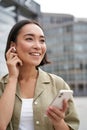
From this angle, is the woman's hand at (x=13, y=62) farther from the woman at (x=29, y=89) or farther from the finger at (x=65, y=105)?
the finger at (x=65, y=105)

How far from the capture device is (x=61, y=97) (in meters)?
1.89

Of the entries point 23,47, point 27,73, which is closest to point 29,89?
point 27,73

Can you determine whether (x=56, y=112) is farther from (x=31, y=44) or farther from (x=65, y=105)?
(x=31, y=44)

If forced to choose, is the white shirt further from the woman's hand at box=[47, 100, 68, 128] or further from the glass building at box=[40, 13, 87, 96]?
the glass building at box=[40, 13, 87, 96]

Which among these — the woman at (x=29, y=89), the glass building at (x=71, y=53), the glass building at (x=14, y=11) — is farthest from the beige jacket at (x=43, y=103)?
the glass building at (x=71, y=53)

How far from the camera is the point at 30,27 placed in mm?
2188

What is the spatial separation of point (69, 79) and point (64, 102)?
64682 millimetres

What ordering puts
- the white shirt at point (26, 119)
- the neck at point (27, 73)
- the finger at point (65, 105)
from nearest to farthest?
the finger at point (65, 105), the white shirt at point (26, 119), the neck at point (27, 73)

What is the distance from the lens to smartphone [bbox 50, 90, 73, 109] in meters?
1.85

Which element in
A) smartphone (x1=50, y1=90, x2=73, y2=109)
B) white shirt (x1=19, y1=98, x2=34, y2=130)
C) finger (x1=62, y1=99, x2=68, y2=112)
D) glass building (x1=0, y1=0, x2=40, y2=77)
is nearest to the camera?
smartphone (x1=50, y1=90, x2=73, y2=109)

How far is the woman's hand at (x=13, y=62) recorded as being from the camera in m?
2.14

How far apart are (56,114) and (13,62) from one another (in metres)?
0.39

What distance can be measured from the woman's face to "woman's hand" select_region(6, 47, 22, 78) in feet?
0.08

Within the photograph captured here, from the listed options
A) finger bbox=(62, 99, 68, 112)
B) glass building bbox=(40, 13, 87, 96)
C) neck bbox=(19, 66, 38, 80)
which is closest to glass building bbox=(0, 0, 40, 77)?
neck bbox=(19, 66, 38, 80)
